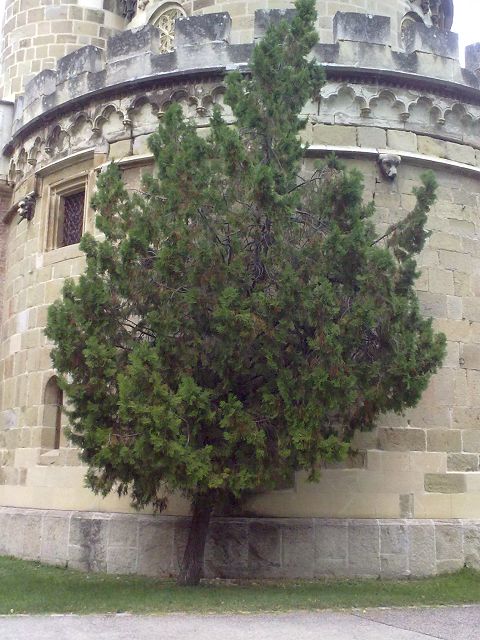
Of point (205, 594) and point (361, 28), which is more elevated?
point (361, 28)

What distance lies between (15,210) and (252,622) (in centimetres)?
819

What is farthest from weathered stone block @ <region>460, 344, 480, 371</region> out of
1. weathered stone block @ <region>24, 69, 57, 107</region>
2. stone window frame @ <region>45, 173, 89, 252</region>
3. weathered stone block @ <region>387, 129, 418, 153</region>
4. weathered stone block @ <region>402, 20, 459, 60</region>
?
weathered stone block @ <region>24, 69, 57, 107</region>

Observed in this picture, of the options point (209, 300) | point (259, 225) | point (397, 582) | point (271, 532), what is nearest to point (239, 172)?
point (259, 225)

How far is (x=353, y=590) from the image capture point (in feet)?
29.1

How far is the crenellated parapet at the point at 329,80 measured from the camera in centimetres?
1086

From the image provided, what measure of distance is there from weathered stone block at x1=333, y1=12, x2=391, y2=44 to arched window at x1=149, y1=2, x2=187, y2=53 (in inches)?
130

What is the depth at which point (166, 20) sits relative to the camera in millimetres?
13734

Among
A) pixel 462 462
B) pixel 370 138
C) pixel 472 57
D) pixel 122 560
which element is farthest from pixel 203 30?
pixel 122 560

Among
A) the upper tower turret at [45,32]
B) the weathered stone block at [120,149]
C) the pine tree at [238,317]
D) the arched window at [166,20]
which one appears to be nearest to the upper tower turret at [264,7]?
the arched window at [166,20]

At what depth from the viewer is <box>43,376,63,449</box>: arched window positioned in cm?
1139

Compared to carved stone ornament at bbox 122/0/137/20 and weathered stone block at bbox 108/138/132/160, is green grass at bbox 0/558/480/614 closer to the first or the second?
weathered stone block at bbox 108/138/132/160

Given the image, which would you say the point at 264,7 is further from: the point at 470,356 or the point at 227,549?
the point at 227,549

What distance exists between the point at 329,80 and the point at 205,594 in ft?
21.4

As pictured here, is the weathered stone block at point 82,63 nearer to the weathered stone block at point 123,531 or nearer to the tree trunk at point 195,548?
the weathered stone block at point 123,531
